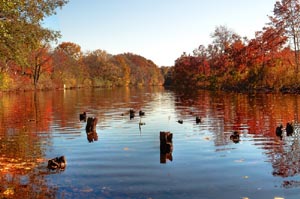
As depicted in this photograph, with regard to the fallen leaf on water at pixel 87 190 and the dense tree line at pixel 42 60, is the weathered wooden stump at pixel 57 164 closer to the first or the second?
the fallen leaf on water at pixel 87 190

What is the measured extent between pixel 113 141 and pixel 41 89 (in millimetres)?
85189

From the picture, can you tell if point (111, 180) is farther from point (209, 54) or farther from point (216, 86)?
point (209, 54)

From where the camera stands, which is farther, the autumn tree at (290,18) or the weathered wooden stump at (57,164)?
the autumn tree at (290,18)

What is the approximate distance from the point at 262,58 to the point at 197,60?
39374 millimetres

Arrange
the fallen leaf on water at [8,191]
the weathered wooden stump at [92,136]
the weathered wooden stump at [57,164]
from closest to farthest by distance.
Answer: the fallen leaf on water at [8,191]
the weathered wooden stump at [57,164]
the weathered wooden stump at [92,136]

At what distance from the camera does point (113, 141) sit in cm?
1664

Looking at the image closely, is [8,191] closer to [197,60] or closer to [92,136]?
[92,136]

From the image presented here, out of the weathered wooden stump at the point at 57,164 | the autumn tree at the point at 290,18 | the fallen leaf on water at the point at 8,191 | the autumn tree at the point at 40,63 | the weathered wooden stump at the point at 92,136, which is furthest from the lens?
the autumn tree at the point at 40,63

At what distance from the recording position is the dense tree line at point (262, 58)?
55.2 meters

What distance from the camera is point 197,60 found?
339 feet

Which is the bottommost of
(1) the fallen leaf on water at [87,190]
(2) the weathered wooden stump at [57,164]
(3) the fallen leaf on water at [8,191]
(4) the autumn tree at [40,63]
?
(1) the fallen leaf on water at [87,190]

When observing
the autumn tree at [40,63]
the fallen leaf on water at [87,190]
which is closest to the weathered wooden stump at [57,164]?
the fallen leaf on water at [87,190]

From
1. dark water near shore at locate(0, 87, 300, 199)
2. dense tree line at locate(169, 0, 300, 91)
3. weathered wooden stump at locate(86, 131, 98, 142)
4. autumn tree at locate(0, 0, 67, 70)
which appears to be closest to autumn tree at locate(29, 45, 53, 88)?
dense tree line at locate(169, 0, 300, 91)

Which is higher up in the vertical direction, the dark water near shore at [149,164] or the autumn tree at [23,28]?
the autumn tree at [23,28]
